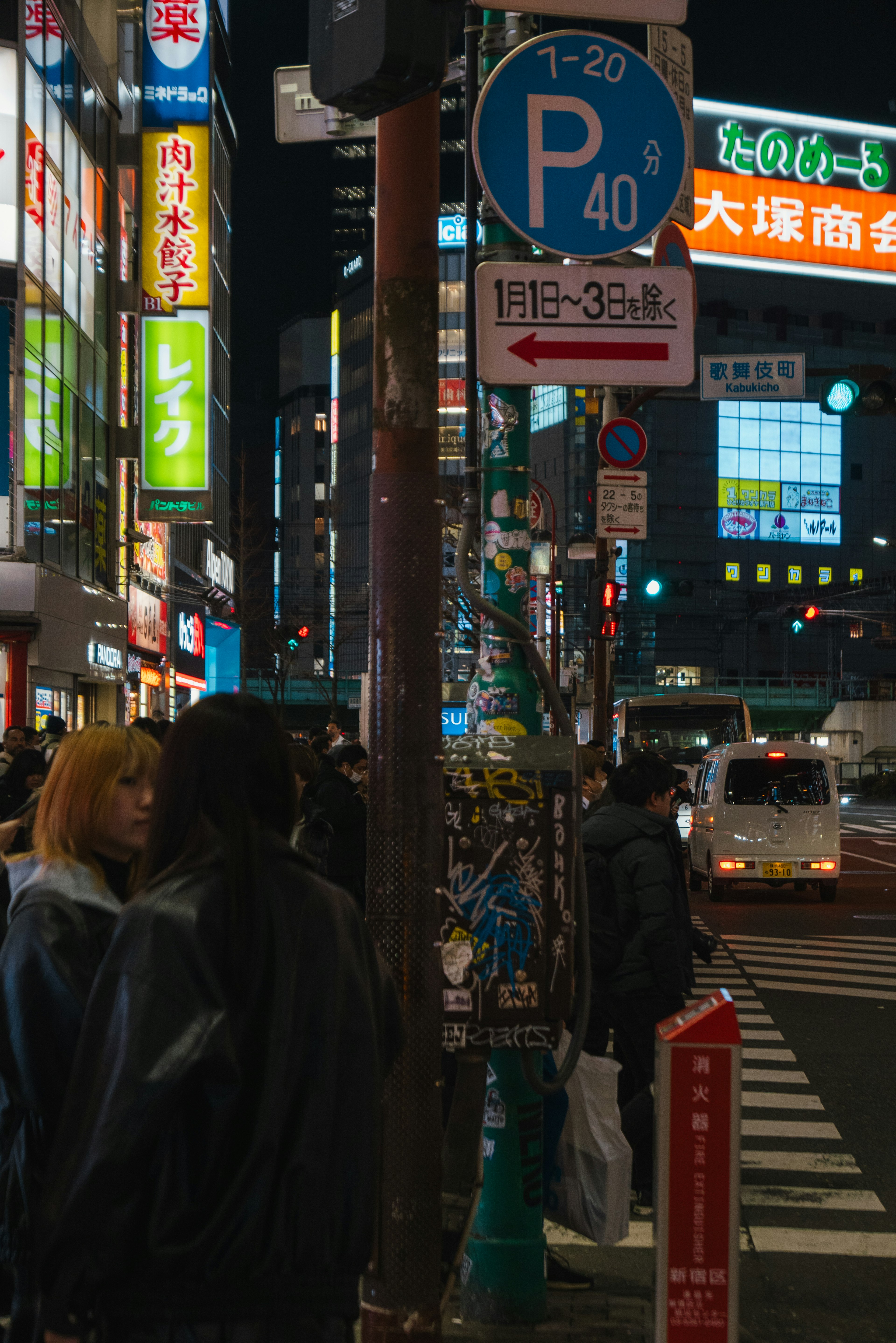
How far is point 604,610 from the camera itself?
22578 millimetres

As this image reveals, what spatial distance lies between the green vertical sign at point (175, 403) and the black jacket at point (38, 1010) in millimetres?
26723

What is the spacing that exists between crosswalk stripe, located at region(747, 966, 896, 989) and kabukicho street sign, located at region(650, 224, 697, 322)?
6.22 metres

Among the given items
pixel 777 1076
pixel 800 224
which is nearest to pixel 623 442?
pixel 777 1076

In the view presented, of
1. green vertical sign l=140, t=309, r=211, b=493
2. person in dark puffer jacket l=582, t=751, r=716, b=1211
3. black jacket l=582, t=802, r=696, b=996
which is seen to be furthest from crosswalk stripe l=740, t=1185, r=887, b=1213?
green vertical sign l=140, t=309, r=211, b=493

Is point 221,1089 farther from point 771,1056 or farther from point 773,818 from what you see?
point 773,818

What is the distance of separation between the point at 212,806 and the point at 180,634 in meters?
44.8

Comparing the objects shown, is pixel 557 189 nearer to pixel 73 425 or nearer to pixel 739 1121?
pixel 739 1121

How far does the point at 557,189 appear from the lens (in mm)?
4266

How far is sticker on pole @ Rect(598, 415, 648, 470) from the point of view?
17766 mm

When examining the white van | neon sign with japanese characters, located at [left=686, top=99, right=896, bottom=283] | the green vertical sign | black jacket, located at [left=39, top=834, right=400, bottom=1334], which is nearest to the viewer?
black jacket, located at [left=39, top=834, right=400, bottom=1334]

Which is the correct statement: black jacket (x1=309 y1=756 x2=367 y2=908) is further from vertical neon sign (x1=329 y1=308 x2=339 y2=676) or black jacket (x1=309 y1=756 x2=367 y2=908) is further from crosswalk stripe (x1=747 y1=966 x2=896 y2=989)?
vertical neon sign (x1=329 y1=308 x2=339 y2=676)

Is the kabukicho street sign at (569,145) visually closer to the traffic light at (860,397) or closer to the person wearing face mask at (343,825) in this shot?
the person wearing face mask at (343,825)

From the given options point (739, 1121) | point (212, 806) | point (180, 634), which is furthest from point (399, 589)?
point (180, 634)

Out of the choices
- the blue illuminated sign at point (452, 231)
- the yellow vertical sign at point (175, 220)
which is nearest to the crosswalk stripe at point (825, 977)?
the yellow vertical sign at point (175, 220)
